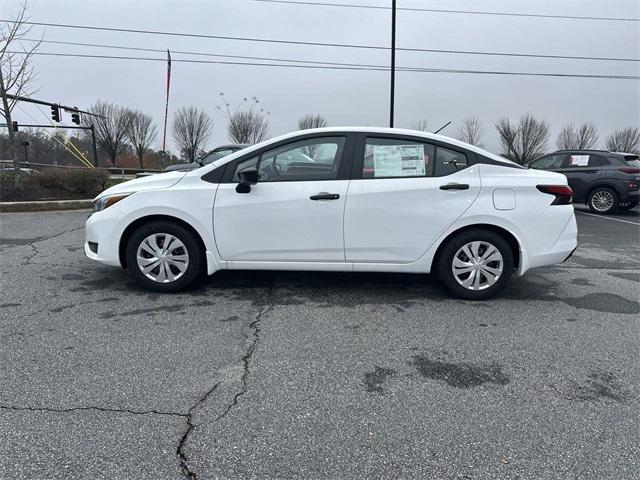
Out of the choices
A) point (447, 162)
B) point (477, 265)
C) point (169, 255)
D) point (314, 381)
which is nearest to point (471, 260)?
point (477, 265)

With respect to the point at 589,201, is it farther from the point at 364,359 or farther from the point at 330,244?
the point at 364,359

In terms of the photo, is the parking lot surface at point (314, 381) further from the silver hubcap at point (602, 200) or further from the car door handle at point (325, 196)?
the silver hubcap at point (602, 200)

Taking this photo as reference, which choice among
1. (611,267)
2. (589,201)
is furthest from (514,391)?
(589,201)

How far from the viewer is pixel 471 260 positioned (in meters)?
4.39

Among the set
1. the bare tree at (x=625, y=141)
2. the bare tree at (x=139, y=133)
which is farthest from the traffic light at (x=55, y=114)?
the bare tree at (x=625, y=141)

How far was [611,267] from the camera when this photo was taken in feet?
20.3

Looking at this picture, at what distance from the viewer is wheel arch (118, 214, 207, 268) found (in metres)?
4.40

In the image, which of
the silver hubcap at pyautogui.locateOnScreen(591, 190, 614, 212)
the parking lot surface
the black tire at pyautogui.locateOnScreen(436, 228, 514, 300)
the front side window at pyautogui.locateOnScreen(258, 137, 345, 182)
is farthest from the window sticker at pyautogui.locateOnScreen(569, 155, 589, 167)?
the front side window at pyautogui.locateOnScreen(258, 137, 345, 182)

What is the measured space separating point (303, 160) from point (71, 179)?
945cm

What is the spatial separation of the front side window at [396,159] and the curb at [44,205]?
8.67 metres

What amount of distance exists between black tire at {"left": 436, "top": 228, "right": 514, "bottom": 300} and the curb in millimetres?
9264

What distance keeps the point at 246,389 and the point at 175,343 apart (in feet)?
2.96

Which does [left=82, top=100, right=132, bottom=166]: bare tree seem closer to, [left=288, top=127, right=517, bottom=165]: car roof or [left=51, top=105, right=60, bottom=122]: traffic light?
[left=51, top=105, right=60, bottom=122]: traffic light

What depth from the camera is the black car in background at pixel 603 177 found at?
468 inches
